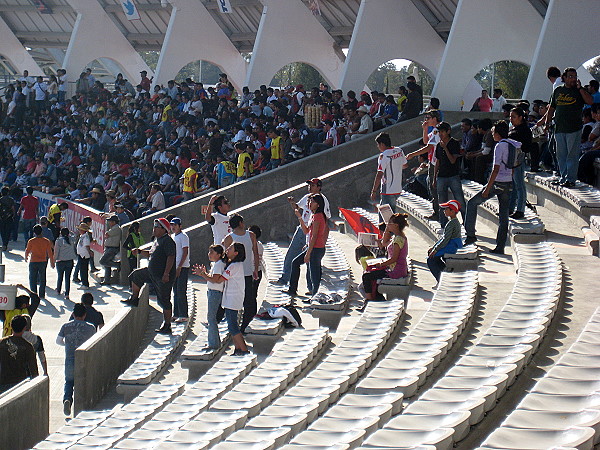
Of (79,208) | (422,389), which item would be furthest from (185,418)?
(79,208)

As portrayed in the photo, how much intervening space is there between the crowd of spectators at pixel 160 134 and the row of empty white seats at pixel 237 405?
11.9 metres

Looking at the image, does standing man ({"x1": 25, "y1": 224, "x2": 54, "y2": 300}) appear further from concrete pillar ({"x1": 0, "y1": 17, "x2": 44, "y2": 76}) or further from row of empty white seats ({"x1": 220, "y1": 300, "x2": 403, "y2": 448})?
concrete pillar ({"x1": 0, "y1": 17, "x2": 44, "y2": 76})

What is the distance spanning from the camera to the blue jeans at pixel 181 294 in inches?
519

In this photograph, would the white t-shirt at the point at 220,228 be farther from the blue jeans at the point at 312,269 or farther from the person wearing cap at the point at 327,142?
the person wearing cap at the point at 327,142

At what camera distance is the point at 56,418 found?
11297 millimetres

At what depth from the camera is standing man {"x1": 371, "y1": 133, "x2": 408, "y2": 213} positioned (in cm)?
1360

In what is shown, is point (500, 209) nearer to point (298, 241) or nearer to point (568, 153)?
point (568, 153)

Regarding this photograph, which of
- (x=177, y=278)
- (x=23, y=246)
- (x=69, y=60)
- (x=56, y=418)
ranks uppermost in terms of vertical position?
(x=69, y=60)

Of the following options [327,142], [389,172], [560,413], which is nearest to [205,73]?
[327,142]

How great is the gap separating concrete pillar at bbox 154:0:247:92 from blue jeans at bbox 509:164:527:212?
84.0ft

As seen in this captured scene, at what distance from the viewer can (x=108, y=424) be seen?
→ 27.6 ft

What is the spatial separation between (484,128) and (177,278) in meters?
5.59

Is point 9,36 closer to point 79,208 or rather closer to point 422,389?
point 79,208

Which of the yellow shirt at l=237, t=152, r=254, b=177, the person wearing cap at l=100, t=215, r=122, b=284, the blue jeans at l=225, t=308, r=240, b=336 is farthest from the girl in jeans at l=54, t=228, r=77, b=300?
the blue jeans at l=225, t=308, r=240, b=336
